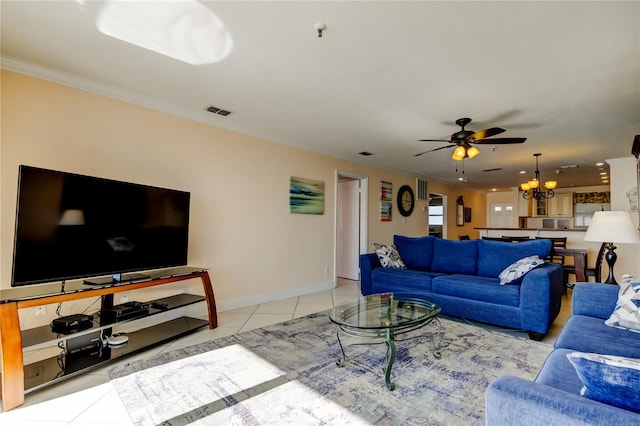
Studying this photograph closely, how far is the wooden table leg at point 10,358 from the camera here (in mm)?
1744

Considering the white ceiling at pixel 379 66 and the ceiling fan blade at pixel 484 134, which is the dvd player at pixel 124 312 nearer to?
the white ceiling at pixel 379 66

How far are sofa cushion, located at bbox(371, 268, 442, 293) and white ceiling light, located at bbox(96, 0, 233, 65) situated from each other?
320cm

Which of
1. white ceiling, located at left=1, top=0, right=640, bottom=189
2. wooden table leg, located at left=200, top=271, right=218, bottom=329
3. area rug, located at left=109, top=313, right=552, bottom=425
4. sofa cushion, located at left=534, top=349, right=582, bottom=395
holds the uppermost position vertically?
white ceiling, located at left=1, top=0, right=640, bottom=189

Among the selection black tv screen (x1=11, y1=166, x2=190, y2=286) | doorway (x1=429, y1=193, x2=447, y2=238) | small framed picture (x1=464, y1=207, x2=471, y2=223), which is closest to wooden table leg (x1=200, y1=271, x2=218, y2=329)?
black tv screen (x1=11, y1=166, x2=190, y2=286)

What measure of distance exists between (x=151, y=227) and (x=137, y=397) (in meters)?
1.49

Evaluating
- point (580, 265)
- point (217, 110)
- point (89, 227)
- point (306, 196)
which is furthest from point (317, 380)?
point (580, 265)

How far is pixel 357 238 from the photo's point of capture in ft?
20.1

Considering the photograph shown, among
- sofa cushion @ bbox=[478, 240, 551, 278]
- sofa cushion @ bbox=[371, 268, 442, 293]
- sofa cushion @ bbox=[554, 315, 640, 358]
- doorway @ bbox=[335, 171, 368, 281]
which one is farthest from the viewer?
doorway @ bbox=[335, 171, 368, 281]

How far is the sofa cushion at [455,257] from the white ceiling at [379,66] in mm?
1607

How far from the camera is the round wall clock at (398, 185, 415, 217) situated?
23.0ft

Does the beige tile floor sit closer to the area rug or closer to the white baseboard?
the area rug

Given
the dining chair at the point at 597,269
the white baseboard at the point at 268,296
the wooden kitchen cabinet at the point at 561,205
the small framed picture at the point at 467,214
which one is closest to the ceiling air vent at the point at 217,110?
the white baseboard at the point at 268,296

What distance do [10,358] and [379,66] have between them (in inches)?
128

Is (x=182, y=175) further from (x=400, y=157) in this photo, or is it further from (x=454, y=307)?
(x=400, y=157)
